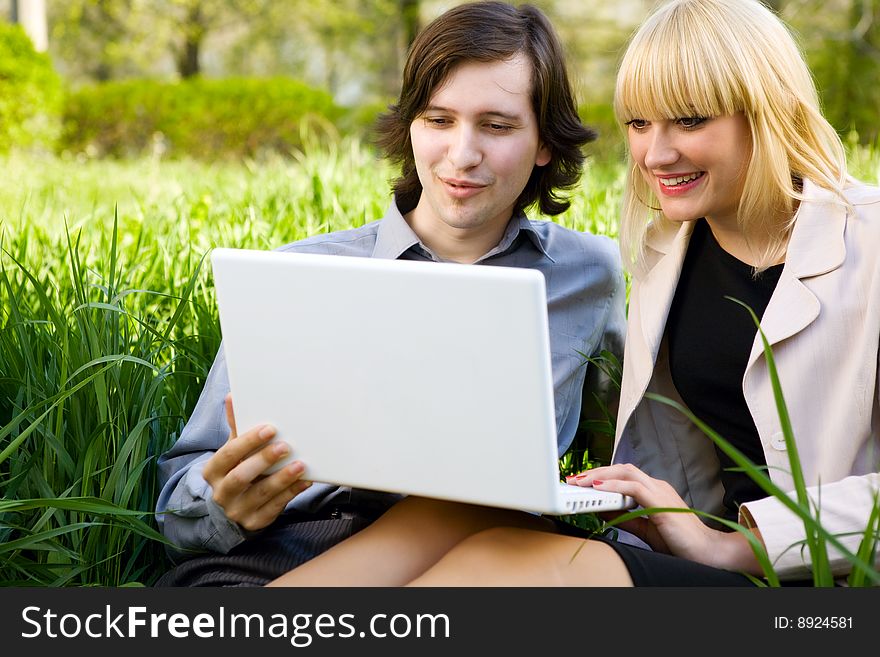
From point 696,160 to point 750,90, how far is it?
0.52 feet

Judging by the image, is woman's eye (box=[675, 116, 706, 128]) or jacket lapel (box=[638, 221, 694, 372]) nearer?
woman's eye (box=[675, 116, 706, 128])

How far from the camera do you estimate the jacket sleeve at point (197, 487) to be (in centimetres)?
197

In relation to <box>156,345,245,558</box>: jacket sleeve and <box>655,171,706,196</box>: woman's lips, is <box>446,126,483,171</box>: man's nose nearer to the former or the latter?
<box>655,171,706,196</box>: woman's lips

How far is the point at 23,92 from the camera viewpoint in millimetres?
10594

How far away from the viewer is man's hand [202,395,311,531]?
1.72 metres

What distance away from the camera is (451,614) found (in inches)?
63.3

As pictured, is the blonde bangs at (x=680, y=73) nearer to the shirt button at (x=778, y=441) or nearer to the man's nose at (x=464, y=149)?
the man's nose at (x=464, y=149)

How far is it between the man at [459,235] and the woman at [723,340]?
0.18 meters

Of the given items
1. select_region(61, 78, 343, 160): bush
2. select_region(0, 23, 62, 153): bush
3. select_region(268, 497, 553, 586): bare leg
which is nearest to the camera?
select_region(268, 497, 553, 586): bare leg

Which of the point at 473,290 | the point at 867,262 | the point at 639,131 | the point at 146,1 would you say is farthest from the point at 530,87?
the point at 146,1

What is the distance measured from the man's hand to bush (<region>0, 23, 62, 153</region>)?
375 inches

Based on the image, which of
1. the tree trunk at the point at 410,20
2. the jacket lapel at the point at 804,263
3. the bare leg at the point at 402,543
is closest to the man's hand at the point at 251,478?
the bare leg at the point at 402,543

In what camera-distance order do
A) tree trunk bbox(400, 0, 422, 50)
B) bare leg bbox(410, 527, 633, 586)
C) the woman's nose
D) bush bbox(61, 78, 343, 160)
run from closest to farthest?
bare leg bbox(410, 527, 633, 586) → the woman's nose → bush bbox(61, 78, 343, 160) → tree trunk bbox(400, 0, 422, 50)

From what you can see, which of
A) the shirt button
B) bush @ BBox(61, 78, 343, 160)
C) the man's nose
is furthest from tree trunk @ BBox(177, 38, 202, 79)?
the shirt button
